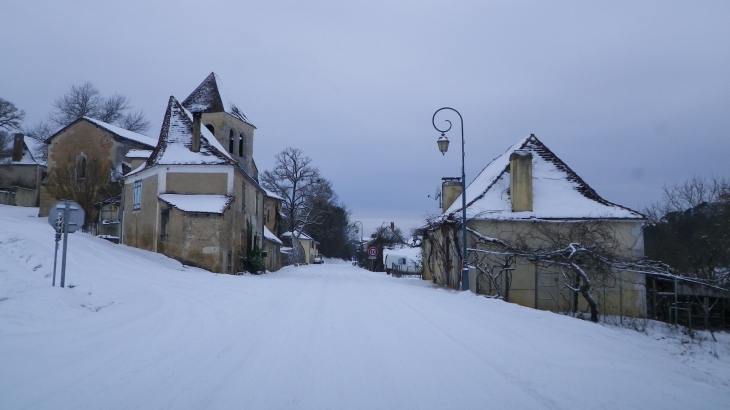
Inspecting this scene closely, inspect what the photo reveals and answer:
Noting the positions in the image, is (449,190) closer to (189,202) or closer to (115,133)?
(189,202)

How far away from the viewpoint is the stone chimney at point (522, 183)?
2381 centimetres

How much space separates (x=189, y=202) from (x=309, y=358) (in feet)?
74.8

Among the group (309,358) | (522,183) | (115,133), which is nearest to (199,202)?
(522,183)

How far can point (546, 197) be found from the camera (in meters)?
24.8

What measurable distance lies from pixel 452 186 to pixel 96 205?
24.1 meters

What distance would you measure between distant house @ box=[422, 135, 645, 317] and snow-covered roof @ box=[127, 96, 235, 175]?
1336cm

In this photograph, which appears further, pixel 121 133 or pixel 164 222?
pixel 121 133

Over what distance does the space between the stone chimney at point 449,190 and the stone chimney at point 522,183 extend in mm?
9680

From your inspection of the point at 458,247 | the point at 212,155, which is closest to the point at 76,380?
the point at 458,247

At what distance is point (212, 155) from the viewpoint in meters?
30.2

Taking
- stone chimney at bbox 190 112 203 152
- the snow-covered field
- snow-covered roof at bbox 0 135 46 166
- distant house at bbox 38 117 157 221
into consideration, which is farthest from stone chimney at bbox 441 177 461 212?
snow-covered roof at bbox 0 135 46 166

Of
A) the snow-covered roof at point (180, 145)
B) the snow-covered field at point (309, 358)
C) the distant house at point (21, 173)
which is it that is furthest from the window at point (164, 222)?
the distant house at point (21, 173)

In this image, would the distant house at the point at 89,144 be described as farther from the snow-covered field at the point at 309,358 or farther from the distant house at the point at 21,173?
the snow-covered field at the point at 309,358

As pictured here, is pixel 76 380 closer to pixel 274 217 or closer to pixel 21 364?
pixel 21 364
